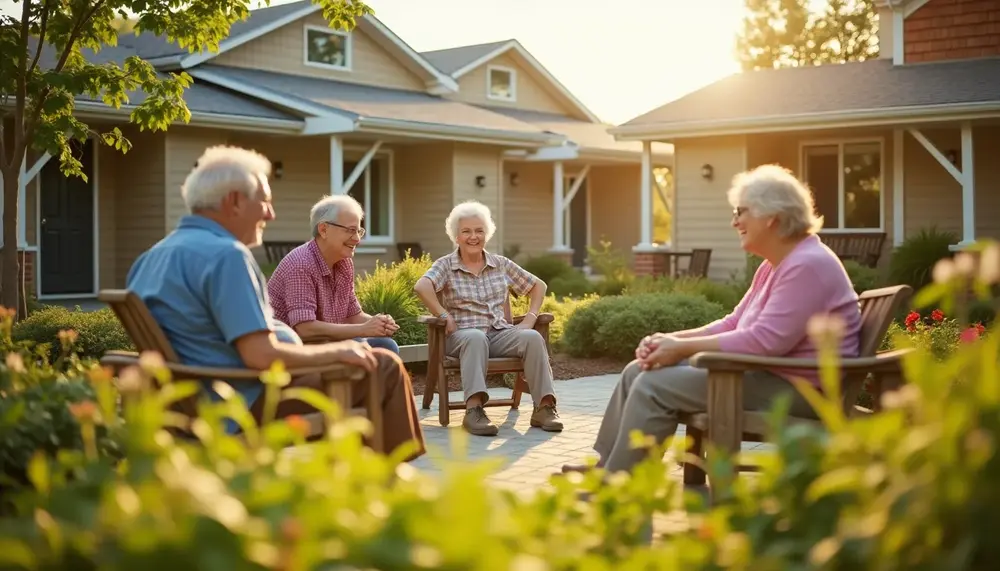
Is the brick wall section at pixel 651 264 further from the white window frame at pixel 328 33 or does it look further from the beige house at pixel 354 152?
the white window frame at pixel 328 33

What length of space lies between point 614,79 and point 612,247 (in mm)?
20906

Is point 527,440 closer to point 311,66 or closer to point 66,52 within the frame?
point 66,52

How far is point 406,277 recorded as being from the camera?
31.3 ft

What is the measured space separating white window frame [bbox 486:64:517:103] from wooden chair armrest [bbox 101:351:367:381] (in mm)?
20665

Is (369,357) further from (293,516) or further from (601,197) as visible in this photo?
(601,197)

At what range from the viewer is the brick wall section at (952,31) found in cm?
1681

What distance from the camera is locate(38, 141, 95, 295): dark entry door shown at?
15.4 meters

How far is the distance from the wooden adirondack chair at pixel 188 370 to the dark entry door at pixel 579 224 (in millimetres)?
21334

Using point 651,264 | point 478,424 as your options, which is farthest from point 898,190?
point 478,424

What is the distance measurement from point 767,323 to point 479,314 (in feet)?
9.31

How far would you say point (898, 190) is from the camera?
16219 millimetres

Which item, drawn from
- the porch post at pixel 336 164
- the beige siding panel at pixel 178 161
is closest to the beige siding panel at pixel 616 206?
the porch post at pixel 336 164

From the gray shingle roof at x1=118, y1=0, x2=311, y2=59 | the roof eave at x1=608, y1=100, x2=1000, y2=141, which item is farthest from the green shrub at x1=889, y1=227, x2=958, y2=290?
the gray shingle roof at x1=118, y1=0, x2=311, y2=59

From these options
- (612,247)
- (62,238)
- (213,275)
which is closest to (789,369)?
(213,275)
